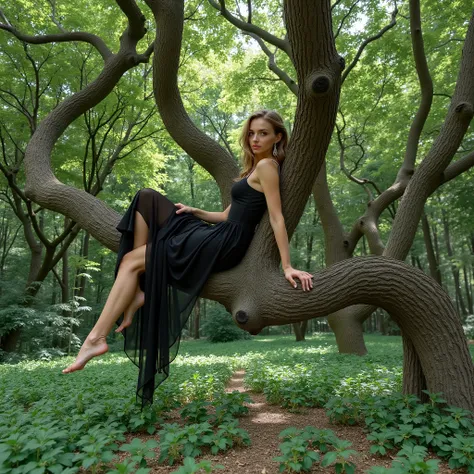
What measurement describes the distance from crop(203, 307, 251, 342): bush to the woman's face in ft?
54.6

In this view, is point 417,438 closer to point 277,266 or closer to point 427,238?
point 277,266

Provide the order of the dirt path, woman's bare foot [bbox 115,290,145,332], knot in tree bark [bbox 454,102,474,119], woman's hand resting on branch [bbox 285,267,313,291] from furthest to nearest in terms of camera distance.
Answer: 1. knot in tree bark [bbox 454,102,474,119]
2. woman's bare foot [bbox 115,290,145,332]
3. woman's hand resting on branch [bbox 285,267,313,291]
4. the dirt path

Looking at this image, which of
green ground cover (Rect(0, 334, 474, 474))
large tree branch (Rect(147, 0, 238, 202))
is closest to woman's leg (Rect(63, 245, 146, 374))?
green ground cover (Rect(0, 334, 474, 474))

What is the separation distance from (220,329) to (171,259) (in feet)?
54.8

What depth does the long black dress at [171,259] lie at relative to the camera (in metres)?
3.21

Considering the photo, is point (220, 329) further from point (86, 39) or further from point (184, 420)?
point (184, 420)

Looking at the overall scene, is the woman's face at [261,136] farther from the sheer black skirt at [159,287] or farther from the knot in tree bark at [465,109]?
the knot in tree bark at [465,109]

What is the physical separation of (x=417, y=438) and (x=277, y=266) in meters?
1.64

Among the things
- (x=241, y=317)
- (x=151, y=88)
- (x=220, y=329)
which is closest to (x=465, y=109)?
(x=241, y=317)

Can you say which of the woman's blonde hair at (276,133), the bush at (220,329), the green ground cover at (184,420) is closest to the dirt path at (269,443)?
the green ground cover at (184,420)

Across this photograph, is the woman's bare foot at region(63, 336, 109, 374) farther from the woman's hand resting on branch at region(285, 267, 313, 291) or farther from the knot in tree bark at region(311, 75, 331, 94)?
the knot in tree bark at region(311, 75, 331, 94)

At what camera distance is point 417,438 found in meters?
2.77

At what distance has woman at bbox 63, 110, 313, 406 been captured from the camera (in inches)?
→ 125

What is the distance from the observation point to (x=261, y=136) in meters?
3.41
